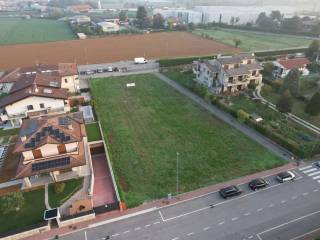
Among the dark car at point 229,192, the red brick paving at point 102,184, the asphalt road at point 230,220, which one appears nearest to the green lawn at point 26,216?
the asphalt road at point 230,220

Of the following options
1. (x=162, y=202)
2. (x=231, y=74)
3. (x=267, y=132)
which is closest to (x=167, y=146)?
(x=162, y=202)

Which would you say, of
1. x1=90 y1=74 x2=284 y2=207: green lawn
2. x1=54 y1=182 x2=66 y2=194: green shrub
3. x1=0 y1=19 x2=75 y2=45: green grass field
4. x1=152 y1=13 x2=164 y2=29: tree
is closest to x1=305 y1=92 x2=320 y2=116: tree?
x1=90 y1=74 x2=284 y2=207: green lawn

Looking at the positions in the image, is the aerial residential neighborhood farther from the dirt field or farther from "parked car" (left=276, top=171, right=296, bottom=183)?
the dirt field

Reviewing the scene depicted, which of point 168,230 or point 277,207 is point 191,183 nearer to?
point 168,230

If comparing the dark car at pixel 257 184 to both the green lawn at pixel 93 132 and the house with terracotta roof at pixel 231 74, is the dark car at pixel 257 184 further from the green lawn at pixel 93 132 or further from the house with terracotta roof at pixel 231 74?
the house with terracotta roof at pixel 231 74

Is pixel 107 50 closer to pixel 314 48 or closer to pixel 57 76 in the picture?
pixel 57 76

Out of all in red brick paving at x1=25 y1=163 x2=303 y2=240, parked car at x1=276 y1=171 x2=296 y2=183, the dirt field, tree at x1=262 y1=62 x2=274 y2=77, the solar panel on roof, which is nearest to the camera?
red brick paving at x1=25 y1=163 x2=303 y2=240
